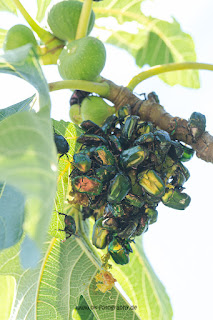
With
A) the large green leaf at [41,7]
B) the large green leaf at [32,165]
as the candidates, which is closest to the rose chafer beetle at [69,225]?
the large green leaf at [32,165]

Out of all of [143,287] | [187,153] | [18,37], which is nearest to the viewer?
[187,153]

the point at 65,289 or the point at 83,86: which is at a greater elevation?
the point at 83,86

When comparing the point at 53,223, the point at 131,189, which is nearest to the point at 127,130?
the point at 131,189

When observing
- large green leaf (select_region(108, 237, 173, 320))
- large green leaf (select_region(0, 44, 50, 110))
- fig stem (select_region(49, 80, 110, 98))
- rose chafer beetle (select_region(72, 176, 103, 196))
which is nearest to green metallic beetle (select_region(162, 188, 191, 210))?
rose chafer beetle (select_region(72, 176, 103, 196))

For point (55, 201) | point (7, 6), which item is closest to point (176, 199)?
point (55, 201)

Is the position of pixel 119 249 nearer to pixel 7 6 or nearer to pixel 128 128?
pixel 128 128

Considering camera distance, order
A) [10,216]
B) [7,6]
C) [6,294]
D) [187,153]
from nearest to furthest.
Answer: [10,216], [187,153], [6,294], [7,6]

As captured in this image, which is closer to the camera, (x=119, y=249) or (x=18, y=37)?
(x=119, y=249)
